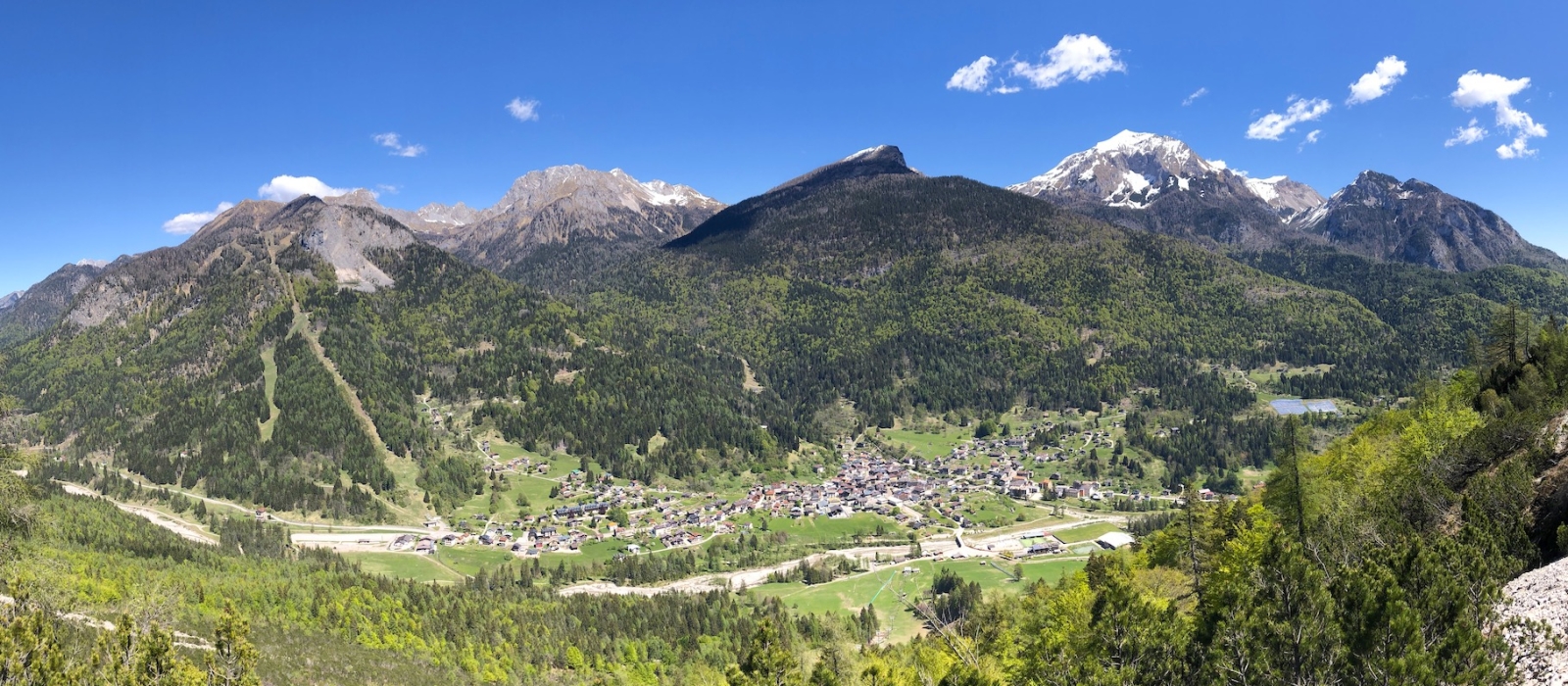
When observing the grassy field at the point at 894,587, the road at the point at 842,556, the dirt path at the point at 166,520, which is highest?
the dirt path at the point at 166,520

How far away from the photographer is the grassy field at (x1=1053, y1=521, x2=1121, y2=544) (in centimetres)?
15784

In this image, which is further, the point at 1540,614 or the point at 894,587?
the point at 894,587

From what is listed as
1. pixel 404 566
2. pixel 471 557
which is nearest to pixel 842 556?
pixel 471 557

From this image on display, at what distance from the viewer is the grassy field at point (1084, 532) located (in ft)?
518

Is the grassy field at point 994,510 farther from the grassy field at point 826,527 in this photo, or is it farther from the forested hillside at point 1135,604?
the forested hillside at point 1135,604

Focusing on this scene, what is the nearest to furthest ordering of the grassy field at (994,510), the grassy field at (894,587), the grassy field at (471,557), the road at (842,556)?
the grassy field at (894,587)
the road at (842,556)
the grassy field at (471,557)
the grassy field at (994,510)

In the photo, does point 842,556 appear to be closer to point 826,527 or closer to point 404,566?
point 826,527

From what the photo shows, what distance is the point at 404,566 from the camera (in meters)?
152

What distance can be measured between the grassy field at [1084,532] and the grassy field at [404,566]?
410 ft

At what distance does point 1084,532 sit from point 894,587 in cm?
5149

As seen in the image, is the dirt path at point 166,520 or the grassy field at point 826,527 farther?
the grassy field at point 826,527

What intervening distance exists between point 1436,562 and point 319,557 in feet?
519

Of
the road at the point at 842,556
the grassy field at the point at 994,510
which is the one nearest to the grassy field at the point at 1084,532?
the road at the point at 842,556

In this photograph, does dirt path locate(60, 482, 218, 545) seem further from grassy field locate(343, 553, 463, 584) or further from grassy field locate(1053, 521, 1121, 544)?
grassy field locate(1053, 521, 1121, 544)
